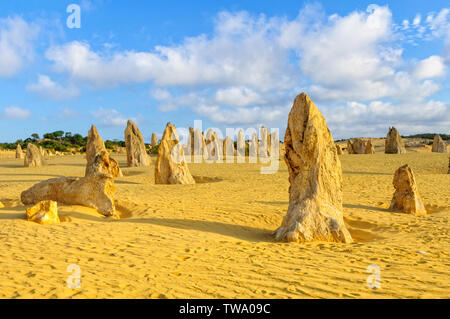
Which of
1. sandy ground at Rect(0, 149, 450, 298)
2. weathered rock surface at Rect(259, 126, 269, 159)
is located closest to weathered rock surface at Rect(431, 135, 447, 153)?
weathered rock surface at Rect(259, 126, 269, 159)

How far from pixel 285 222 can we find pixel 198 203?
393cm

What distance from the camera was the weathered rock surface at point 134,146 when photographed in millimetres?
23219

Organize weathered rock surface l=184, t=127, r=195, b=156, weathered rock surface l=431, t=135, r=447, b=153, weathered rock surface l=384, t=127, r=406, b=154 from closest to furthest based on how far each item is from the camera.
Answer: weathered rock surface l=384, t=127, r=406, b=154
weathered rock surface l=431, t=135, r=447, b=153
weathered rock surface l=184, t=127, r=195, b=156

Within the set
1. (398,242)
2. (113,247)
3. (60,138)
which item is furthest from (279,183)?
(60,138)

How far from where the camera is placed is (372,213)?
348 inches

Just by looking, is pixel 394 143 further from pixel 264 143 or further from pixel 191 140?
pixel 191 140

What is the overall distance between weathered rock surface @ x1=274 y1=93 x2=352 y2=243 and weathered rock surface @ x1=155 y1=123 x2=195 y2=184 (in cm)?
849

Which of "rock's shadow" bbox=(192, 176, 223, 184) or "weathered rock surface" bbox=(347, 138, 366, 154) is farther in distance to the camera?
"weathered rock surface" bbox=(347, 138, 366, 154)

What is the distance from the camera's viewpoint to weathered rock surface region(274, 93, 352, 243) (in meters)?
6.27

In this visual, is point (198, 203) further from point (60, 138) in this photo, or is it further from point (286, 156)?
point (60, 138)

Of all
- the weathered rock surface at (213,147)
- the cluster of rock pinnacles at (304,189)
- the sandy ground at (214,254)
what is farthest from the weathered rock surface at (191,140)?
the sandy ground at (214,254)

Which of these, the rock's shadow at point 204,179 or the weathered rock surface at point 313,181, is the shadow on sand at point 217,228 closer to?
the weathered rock surface at point 313,181

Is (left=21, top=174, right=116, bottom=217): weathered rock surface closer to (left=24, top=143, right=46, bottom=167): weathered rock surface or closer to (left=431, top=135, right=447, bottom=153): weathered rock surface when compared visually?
(left=24, top=143, right=46, bottom=167): weathered rock surface

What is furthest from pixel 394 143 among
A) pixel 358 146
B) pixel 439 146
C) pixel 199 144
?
pixel 199 144
